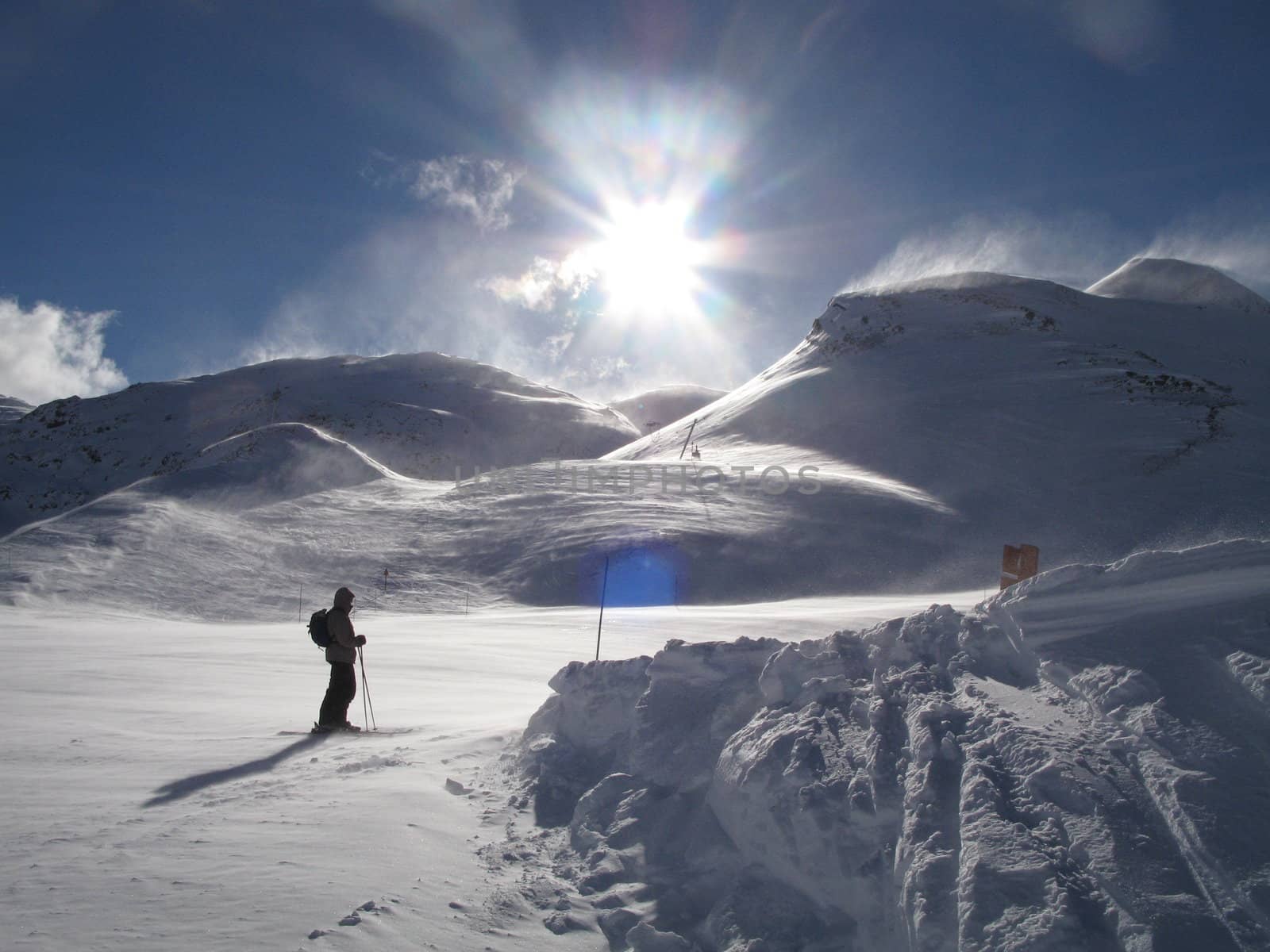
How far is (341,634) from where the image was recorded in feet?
24.4

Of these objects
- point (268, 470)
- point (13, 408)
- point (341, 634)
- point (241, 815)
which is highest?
point (13, 408)

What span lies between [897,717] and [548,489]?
30.1 metres

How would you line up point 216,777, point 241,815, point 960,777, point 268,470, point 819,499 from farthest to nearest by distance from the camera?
point 268,470
point 819,499
point 216,777
point 241,815
point 960,777

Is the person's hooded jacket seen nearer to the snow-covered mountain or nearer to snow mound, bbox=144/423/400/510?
the snow-covered mountain

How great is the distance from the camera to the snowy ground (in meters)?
3.30

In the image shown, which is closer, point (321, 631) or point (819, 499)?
point (321, 631)

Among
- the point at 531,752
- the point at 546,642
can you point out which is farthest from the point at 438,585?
the point at 531,752

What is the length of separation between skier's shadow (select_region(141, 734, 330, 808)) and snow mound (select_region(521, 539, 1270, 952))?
1999 mm

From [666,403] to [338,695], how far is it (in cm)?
15636

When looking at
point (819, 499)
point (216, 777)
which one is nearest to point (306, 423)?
point (819, 499)

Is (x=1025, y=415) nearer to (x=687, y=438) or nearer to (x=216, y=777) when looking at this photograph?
(x=687, y=438)

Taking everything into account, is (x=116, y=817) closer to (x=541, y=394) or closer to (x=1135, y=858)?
(x=1135, y=858)

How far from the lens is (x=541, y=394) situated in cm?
10556

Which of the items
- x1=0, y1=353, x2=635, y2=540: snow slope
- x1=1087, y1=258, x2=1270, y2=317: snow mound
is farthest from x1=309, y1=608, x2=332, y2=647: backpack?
x1=0, y1=353, x2=635, y2=540: snow slope
